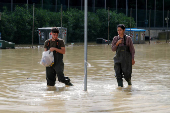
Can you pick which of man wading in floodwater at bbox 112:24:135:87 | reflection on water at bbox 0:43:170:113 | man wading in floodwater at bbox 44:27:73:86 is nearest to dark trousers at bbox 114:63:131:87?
man wading in floodwater at bbox 112:24:135:87

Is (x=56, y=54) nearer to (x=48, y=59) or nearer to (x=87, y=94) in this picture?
(x=48, y=59)

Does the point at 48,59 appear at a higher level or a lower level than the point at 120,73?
higher

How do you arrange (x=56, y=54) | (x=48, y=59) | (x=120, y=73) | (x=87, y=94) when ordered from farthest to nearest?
1. (x=120, y=73)
2. (x=56, y=54)
3. (x=48, y=59)
4. (x=87, y=94)

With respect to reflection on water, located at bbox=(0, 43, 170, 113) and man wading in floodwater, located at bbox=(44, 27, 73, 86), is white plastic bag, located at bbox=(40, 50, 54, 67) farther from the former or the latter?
reflection on water, located at bbox=(0, 43, 170, 113)

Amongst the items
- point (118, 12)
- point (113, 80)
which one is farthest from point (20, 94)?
point (118, 12)

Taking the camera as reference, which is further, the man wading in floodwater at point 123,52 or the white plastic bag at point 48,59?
the man wading in floodwater at point 123,52

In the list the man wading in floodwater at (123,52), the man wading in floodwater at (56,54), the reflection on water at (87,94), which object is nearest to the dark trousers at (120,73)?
the man wading in floodwater at (123,52)

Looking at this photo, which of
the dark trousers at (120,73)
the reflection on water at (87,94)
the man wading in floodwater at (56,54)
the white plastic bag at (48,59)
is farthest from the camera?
the dark trousers at (120,73)

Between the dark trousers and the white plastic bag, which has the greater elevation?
the white plastic bag

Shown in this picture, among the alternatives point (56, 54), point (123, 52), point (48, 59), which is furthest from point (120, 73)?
point (48, 59)

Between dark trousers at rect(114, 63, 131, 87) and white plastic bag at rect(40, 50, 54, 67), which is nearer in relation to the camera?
white plastic bag at rect(40, 50, 54, 67)

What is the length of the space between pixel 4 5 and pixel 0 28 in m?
4.34

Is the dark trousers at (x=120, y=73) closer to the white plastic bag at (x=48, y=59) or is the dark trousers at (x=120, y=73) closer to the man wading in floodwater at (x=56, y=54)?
the man wading in floodwater at (x=56, y=54)

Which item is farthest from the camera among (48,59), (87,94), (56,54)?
(56,54)
